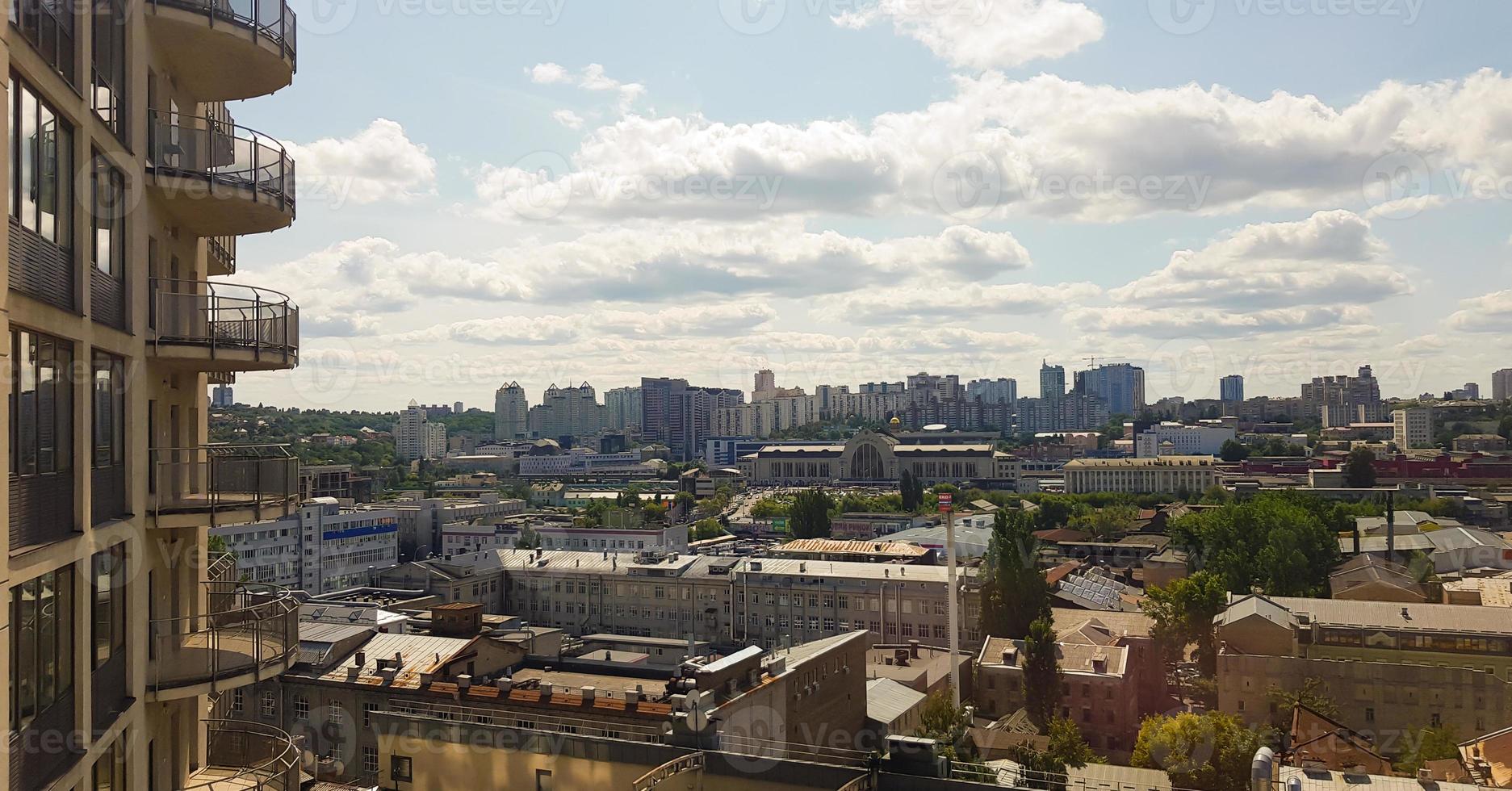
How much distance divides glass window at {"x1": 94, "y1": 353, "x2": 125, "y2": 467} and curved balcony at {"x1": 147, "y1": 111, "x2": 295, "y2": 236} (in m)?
1.47

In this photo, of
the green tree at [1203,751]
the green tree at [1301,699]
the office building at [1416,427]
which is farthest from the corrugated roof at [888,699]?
the office building at [1416,427]

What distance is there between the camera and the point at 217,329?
27.6 ft

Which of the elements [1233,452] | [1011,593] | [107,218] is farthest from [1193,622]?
[1233,452]

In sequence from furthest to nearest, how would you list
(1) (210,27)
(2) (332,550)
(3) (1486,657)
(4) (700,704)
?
(2) (332,550) → (3) (1486,657) → (4) (700,704) → (1) (210,27)

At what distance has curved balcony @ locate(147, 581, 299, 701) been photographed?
764 cm

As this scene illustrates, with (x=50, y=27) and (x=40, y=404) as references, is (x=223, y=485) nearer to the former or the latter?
(x=40, y=404)

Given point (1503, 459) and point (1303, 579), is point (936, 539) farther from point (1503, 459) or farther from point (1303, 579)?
point (1503, 459)

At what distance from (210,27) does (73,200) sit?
239 cm

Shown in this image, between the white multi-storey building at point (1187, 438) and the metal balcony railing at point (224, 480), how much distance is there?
17951 centimetres

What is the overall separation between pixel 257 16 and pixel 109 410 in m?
3.42

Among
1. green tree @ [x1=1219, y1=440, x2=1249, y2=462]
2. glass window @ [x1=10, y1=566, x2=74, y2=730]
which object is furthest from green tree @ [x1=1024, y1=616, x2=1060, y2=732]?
green tree @ [x1=1219, y1=440, x2=1249, y2=462]

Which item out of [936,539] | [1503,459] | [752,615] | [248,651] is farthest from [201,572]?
[1503,459]

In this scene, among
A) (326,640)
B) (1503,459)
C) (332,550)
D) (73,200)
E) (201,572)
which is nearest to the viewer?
(73,200)

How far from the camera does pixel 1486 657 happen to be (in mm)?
→ 34281
